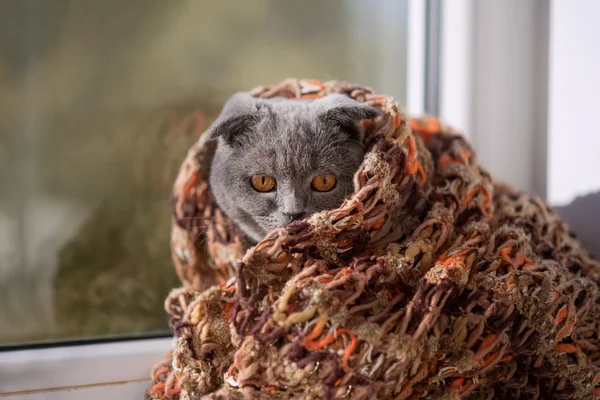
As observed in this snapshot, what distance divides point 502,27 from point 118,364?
1.06 meters

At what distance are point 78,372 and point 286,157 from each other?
1.66ft

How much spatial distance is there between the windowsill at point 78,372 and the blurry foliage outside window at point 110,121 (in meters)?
0.11

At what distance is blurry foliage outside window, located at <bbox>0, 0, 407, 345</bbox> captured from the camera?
0.94 m

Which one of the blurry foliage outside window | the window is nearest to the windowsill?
the window

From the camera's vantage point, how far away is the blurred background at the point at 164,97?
37.1 inches

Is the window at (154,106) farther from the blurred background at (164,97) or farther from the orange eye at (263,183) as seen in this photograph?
the orange eye at (263,183)

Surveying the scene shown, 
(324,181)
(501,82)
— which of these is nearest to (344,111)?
(324,181)

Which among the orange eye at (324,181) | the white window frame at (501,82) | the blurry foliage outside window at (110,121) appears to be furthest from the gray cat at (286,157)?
the white window frame at (501,82)

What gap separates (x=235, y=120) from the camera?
75 centimetres

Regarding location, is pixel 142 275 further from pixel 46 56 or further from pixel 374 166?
pixel 374 166

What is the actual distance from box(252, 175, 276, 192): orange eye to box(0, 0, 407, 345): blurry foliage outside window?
368 mm

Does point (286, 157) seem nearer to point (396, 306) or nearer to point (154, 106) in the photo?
point (396, 306)

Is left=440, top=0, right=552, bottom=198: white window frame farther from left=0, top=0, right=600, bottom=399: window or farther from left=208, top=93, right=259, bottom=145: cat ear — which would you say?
left=208, top=93, right=259, bottom=145: cat ear

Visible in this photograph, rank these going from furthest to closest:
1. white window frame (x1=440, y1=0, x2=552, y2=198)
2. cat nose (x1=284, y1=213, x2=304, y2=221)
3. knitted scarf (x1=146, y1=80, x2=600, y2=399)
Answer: white window frame (x1=440, y1=0, x2=552, y2=198), cat nose (x1=284, y1=213, x2=304, y2=221), knitted scarf (x1=146, y1=80, x2=600, y2=399)
